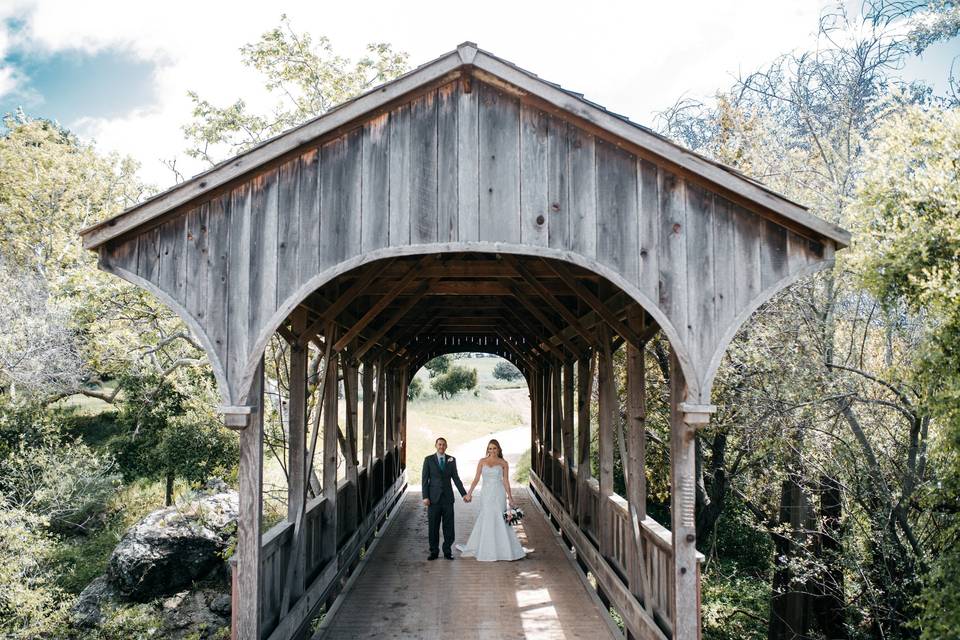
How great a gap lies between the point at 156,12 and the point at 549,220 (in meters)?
40.2

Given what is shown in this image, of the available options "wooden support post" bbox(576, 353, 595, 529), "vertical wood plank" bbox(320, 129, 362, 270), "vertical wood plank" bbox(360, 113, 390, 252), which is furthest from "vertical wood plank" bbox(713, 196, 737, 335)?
"wooden support post" bbox(576, 353, 595, 529)

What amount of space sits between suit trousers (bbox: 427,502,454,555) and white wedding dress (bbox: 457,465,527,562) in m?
0.31

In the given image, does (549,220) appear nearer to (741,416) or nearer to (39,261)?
(741,416)

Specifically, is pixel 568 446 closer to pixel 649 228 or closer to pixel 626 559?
pixel 626 559

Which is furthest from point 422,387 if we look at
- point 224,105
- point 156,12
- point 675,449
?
point 675,449

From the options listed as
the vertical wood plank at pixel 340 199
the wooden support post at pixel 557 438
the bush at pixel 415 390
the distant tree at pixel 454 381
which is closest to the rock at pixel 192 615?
the wooden support post at pixel 557 438

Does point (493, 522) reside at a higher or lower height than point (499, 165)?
lower

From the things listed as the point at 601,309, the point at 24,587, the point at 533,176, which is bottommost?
the point at 24,587

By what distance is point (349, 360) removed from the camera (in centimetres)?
878

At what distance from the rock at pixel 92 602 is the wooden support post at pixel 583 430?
9788 mm

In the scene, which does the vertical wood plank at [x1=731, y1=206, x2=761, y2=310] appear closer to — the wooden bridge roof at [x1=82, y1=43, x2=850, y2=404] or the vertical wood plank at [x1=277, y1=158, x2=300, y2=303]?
the wooden bridge roof at [x1=82, y1=43, x2=850, y2=404]

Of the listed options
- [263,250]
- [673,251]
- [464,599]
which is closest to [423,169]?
[263,250]

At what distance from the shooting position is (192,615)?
1323 cm

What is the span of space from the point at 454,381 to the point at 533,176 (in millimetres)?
37031
